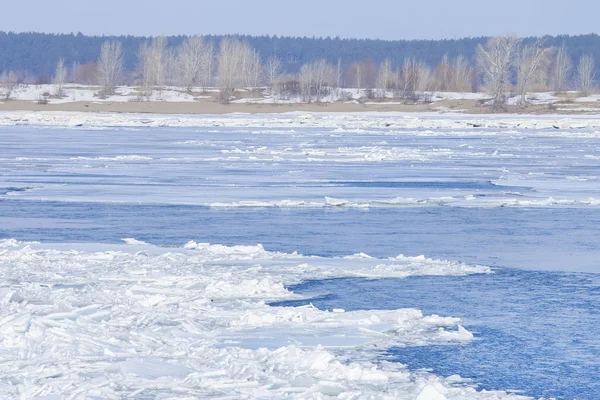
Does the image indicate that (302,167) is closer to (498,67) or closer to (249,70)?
(498,67)

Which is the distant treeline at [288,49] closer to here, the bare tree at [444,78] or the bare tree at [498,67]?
the bare tree at [444,78]

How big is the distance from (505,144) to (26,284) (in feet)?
84.6

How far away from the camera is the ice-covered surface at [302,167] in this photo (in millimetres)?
Result: 16312

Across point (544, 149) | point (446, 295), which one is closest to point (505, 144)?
point (544, 149)

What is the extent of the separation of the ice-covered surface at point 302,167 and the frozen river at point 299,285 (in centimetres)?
13

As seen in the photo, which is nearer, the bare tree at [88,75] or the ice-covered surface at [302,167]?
the ice-covered surface at [302,167]

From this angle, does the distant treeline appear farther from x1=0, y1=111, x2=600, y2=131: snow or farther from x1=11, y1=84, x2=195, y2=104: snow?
x1=0, y1=111, x2=600, y2=131: snow

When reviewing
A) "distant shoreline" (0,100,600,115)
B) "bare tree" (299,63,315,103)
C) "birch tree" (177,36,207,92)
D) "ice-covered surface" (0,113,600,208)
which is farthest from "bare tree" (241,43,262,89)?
"ice-covered surface" (0,113,600,208)

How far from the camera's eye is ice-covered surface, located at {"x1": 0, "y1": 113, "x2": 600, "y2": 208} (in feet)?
53.5

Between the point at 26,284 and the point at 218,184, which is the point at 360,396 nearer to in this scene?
the point at 26,284

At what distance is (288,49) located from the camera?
175375 mm

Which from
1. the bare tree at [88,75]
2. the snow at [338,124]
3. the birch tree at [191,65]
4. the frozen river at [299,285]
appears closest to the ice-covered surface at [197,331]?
the frozen river at [299,285]

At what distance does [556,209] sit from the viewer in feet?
49.0

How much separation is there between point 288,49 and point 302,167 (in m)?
155
